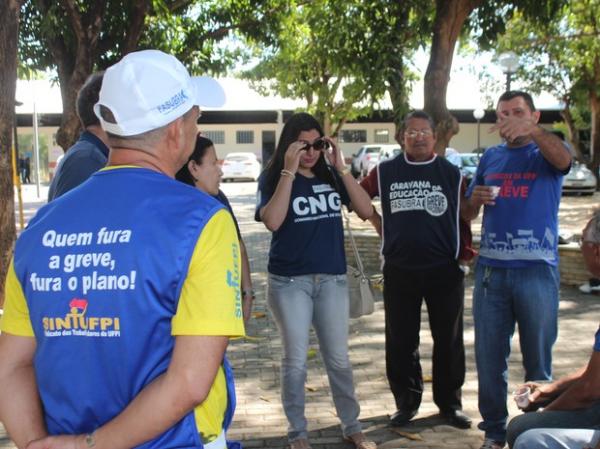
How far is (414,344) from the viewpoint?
4727 millimetres

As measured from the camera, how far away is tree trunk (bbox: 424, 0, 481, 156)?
8.73 metres

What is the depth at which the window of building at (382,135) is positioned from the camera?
47281mm

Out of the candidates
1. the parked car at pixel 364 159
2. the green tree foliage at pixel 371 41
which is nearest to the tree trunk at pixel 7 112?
the green tree foliage at pixel 371 41

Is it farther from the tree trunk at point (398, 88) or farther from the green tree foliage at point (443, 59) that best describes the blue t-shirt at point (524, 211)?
the tree trunk at point (398, 88)

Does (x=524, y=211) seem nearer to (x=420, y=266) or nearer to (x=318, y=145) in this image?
(x=420, y=266)

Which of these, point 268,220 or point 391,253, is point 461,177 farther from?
point 268,220

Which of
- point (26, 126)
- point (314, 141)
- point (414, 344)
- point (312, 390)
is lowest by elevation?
point (312, 390)

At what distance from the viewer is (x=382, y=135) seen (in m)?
47.5

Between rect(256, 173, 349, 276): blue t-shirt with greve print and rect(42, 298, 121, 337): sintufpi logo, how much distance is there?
8.30 feet

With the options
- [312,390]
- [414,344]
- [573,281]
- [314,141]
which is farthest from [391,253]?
[573,281]

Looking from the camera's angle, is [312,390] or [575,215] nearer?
[312,390]

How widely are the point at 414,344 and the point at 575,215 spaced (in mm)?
14949

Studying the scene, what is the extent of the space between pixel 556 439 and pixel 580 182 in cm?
2468

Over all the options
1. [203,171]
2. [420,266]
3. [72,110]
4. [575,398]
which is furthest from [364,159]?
[575,398]
